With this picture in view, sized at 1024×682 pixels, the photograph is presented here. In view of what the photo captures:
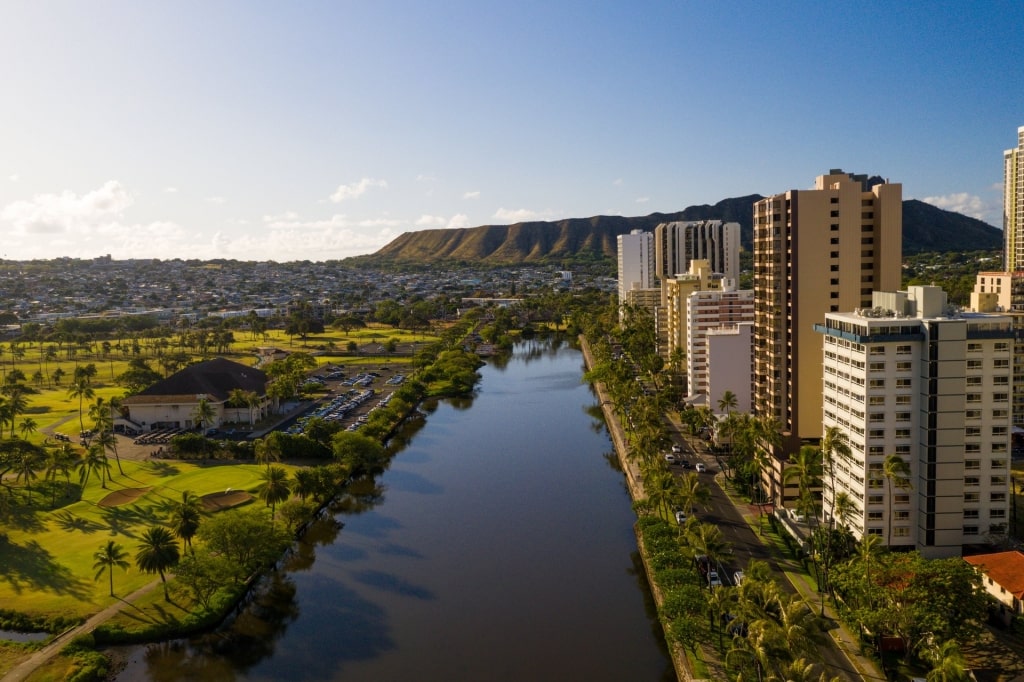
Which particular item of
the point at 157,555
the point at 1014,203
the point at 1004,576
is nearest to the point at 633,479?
the point at 1004,576

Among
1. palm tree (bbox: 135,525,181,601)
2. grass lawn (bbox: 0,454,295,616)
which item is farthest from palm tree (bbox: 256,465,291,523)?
palm tree (bbox: 135,525,181,601)

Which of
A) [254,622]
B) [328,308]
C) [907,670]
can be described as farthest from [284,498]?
[328,308]

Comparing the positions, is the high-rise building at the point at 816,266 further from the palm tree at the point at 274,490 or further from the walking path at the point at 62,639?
Result: the walking path at the point at 62,639

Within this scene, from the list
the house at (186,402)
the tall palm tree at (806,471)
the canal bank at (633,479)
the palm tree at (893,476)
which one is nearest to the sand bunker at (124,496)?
the house at (186,402)

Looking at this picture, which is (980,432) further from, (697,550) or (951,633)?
(697,550)

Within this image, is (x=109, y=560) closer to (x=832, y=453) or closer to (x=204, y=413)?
(x=204, y=413)
